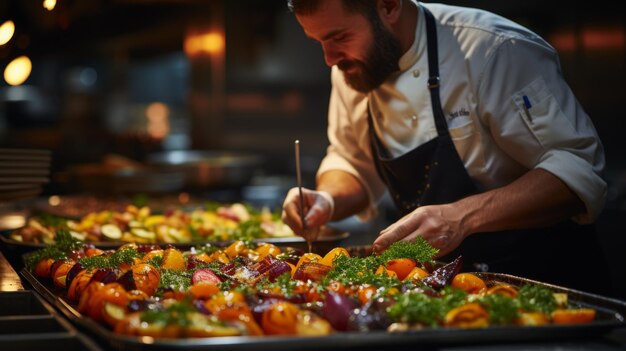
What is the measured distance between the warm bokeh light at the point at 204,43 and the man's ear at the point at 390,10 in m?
5.74

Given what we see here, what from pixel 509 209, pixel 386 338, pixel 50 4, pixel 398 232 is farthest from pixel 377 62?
pixel 386 338

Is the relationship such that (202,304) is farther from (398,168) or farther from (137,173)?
(137,173)

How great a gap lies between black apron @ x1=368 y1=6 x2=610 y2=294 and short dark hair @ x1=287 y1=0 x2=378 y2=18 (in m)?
0.30

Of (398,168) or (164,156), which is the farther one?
(164,156)

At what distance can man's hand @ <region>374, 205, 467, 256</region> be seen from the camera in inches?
103

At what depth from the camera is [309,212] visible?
3.34 metres

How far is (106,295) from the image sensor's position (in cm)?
200

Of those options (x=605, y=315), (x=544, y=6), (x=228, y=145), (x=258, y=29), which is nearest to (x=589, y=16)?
(x=544, y=6)

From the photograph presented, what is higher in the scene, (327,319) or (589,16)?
(589,16)

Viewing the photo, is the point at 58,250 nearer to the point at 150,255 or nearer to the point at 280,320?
the point at 150,255

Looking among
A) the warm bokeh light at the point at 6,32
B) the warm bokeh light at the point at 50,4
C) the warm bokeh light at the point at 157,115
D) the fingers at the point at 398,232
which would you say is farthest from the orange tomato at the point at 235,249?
the warm bokeh light at the point at 157,115

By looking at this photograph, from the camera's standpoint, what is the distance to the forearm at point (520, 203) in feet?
9.36

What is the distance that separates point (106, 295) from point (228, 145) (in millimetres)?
7768

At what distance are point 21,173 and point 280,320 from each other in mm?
2789
